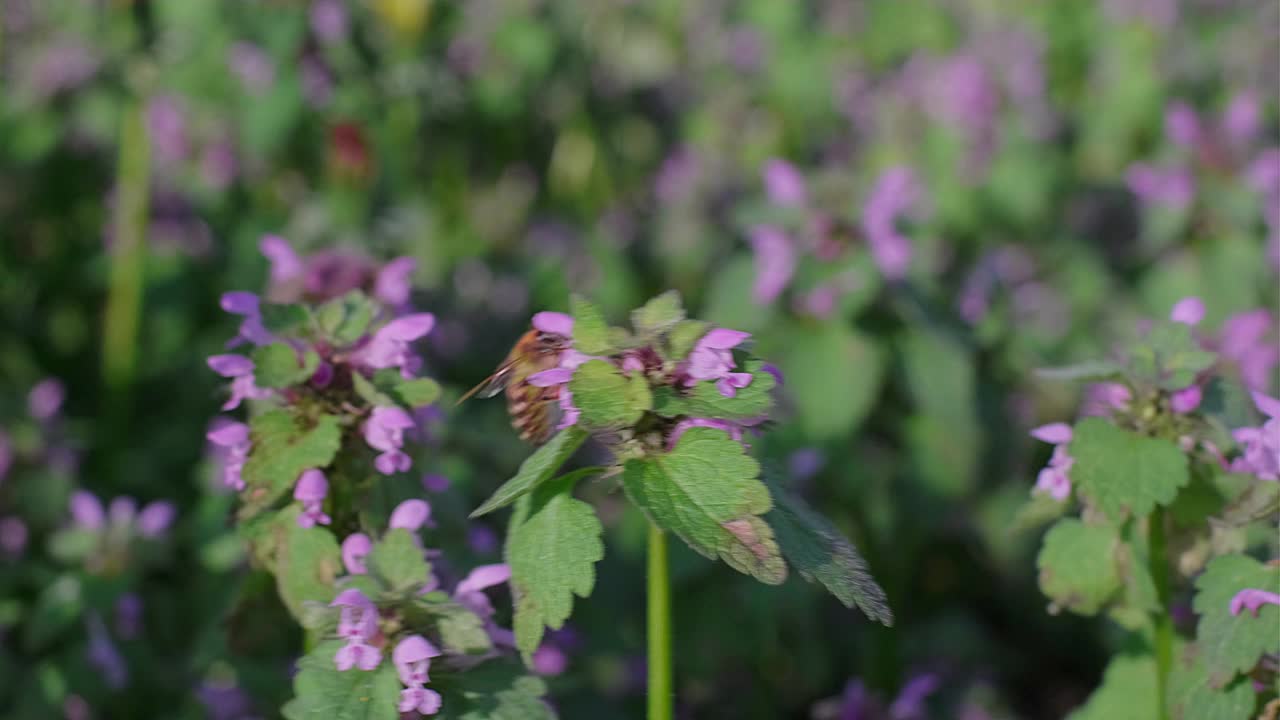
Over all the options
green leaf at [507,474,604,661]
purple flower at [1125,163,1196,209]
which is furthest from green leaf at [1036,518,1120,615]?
purple flower at [1125,163,1196,209]

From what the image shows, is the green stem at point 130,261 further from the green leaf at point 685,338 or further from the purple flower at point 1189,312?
the purple flower at point 1189,312

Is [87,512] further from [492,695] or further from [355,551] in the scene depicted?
[492,695]

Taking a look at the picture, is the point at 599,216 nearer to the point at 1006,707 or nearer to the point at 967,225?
the point at 967,225

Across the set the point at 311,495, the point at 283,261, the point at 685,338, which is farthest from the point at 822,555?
the point at 283,261

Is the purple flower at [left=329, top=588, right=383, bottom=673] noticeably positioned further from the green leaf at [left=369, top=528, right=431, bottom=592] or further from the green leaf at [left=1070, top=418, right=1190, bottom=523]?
the green leaf at [left=1070, top=418, right=1190, bottom=523]

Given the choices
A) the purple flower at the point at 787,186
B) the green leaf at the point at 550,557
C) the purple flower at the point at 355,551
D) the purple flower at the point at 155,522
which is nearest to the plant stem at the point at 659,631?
the green leaf at the point at 550,557

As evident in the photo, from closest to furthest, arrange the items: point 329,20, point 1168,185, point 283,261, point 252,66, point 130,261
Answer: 1. point 283,261
2. point 130,261
3. point 1168,185
4. point 329,20
5. point 252,66
